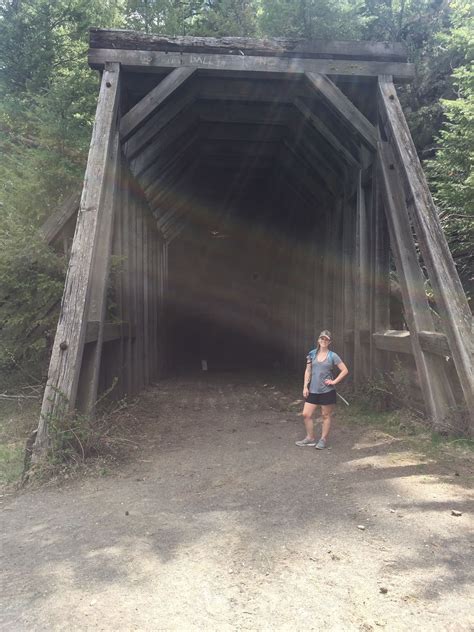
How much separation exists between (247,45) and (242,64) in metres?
0.27

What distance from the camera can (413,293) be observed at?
257 inches

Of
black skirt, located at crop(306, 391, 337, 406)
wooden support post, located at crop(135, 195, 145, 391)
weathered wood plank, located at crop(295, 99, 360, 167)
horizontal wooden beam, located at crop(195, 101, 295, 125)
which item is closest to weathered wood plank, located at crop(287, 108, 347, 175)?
horizontal wooden beam, located at crop(195, 101, 295, 125)

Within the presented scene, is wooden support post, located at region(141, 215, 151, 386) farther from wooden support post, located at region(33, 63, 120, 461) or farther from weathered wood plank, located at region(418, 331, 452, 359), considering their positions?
weathered wood plank, located at region(418, 331, 452, 359)

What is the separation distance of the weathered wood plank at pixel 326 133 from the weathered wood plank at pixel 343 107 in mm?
1039

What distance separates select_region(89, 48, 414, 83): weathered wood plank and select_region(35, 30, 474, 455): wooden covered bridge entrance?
2cm

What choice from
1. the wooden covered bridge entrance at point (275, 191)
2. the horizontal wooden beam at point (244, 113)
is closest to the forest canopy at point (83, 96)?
the wooden covered bridge entrance at point (275, 191)

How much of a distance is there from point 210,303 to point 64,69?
40.1 ft

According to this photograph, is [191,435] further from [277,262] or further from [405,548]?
[277,262]

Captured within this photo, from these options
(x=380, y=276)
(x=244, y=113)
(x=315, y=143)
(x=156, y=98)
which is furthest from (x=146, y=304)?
(x=380, y=276)

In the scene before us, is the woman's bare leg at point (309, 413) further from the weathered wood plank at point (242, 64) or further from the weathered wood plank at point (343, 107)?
the weathered wood plank at point (242, 64)

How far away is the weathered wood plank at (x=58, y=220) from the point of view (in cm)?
891

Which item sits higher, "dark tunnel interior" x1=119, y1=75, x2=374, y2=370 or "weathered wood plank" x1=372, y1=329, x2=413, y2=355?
"dark tunnel interior" x1=119, y1=75, x2=374, y2=370

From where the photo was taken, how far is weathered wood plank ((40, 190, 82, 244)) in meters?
8.91

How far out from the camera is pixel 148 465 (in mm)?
5176
